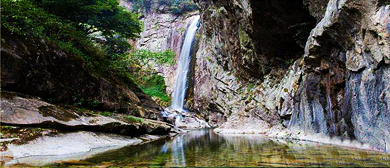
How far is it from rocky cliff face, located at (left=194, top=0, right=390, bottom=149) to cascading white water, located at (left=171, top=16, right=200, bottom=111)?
9012 mm

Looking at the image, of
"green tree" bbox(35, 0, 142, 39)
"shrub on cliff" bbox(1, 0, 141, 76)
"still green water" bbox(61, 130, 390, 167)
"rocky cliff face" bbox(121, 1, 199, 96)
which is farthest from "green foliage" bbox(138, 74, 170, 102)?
"still green water" bbox(61, 130, 390, 167)

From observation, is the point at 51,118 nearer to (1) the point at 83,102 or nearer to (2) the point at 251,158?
(1) the point at 83,102

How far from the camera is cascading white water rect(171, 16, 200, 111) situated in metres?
32.5

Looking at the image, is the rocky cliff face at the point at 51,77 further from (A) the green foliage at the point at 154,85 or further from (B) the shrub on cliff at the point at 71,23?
(A) the green foliage at the point at 154,85

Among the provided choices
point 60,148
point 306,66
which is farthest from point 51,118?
point 306,66

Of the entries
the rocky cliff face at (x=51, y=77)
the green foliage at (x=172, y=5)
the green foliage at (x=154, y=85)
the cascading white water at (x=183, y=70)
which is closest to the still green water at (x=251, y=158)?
the rocky cliff face at (x=51, y=77)

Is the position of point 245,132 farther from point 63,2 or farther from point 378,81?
point 63,2

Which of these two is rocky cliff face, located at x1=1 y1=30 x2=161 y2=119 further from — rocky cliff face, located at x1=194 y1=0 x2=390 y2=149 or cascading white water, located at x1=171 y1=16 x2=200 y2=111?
cascading white water, located at x1=171 y1=16 x2=200 y2=111

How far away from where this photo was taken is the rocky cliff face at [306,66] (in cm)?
564

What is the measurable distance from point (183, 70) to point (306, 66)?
25907mm

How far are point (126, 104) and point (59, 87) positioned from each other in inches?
163

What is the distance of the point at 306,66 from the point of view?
370 inches

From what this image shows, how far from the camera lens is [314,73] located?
29.5 ft

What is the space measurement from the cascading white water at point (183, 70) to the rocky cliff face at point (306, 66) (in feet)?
29.6
